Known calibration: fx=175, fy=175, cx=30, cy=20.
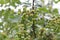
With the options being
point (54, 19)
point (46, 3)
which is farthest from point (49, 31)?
point (46, 3)

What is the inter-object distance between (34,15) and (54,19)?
0.29ft

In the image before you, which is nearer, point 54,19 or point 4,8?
point 54,19

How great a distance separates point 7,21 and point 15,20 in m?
0.05

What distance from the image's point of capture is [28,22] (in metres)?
0.75

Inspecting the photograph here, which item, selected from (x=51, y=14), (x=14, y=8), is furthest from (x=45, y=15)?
(x=14, y=8)

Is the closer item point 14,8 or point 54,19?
point 54,19

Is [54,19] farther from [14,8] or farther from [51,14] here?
[14,8]

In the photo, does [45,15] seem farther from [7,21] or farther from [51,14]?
[7,21]

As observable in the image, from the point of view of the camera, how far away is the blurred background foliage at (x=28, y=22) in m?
0.72

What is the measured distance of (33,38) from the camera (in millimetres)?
781

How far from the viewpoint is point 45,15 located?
81 centimetres

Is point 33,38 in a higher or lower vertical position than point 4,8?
lower

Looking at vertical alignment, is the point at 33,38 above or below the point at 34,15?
below

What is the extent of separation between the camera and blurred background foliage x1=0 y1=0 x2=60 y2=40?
0.72 metres
